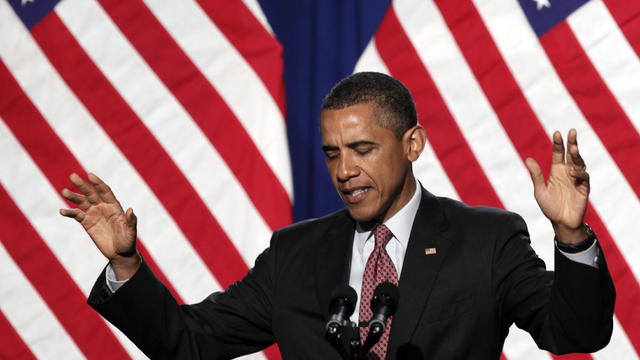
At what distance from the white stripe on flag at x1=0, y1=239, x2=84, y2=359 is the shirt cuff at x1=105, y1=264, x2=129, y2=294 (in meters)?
1.64

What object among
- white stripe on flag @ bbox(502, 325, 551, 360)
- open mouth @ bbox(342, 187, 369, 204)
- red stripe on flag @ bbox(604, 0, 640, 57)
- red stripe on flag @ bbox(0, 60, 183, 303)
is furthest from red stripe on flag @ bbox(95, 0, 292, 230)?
red stripe on flag @ bbox(604, 0, 640, 57)

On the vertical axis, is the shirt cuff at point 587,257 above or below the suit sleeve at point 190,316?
below

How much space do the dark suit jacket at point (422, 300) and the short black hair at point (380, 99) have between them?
0.71 ft

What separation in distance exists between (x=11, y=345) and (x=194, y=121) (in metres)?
1.29

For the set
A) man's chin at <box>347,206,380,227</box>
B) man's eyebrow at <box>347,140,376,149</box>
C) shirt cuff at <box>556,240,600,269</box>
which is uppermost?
man's eyebrow at <box>347,140,376,149</box>

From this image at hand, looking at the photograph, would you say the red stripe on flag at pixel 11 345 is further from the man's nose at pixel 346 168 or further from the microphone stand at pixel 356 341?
the microphone stand at pixel 356 341


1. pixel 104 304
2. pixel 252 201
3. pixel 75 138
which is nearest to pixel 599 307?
pixel 104 304

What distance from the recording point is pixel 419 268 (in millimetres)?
1666

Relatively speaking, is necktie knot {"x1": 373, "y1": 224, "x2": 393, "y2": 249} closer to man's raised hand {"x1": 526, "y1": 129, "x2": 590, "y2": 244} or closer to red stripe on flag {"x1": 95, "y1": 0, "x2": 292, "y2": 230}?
man's raised hand {"x1": 526, "y1": 129, "x2": 590, "y2": 244}

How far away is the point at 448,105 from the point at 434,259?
1.41m

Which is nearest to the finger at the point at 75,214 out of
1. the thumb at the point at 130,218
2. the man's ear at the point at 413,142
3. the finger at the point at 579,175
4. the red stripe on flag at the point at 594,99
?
the thumb at the point at 130,218

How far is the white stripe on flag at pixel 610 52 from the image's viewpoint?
2771 millimetres

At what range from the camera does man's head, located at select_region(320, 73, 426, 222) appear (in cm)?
174

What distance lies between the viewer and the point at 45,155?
3.24 m
